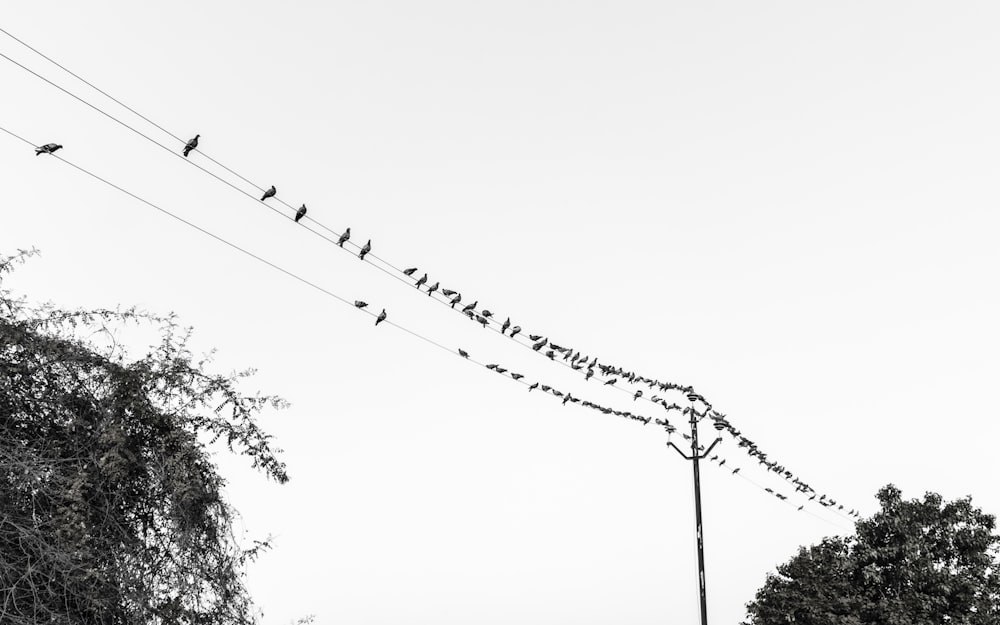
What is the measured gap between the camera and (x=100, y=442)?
10.9 m

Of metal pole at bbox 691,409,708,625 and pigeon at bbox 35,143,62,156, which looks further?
metal pole at bbox 691,409,708,625

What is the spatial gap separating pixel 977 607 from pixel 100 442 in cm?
3041

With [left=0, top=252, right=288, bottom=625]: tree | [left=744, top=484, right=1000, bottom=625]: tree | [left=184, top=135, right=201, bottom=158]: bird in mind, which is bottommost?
[left=0, top=252, right=288, bottom=625]: tree

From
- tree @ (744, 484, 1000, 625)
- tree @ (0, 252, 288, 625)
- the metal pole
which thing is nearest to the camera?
tree @ (0, 252, 288, 625)

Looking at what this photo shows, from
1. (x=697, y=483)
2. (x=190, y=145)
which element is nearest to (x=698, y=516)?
(x=697, y=483)

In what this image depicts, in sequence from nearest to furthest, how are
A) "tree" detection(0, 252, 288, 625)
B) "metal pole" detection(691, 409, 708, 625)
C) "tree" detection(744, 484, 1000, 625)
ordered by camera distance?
"tree" detection(0, 252, 288, 625), "metal pole" detection(691, 409, 708, 625), "tree" detection(744, 484, 1000, 625)

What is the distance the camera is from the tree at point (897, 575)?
28391 millimetres

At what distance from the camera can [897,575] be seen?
30.1m

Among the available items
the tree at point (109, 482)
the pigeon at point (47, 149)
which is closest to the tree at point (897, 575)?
the tree at point (109, 482)

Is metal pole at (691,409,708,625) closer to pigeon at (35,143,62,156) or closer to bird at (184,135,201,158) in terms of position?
bird at (184,135,201,158)

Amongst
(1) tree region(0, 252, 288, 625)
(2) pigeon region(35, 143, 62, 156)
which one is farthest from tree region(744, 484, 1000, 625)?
(2) pigeon region(35, 143, 62, 156)

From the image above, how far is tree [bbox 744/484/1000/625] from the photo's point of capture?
28.4 metres

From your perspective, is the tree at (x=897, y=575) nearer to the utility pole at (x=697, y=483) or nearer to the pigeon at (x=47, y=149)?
the utility pole at (x=697, y=483)

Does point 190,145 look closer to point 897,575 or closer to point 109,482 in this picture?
point 109,482
